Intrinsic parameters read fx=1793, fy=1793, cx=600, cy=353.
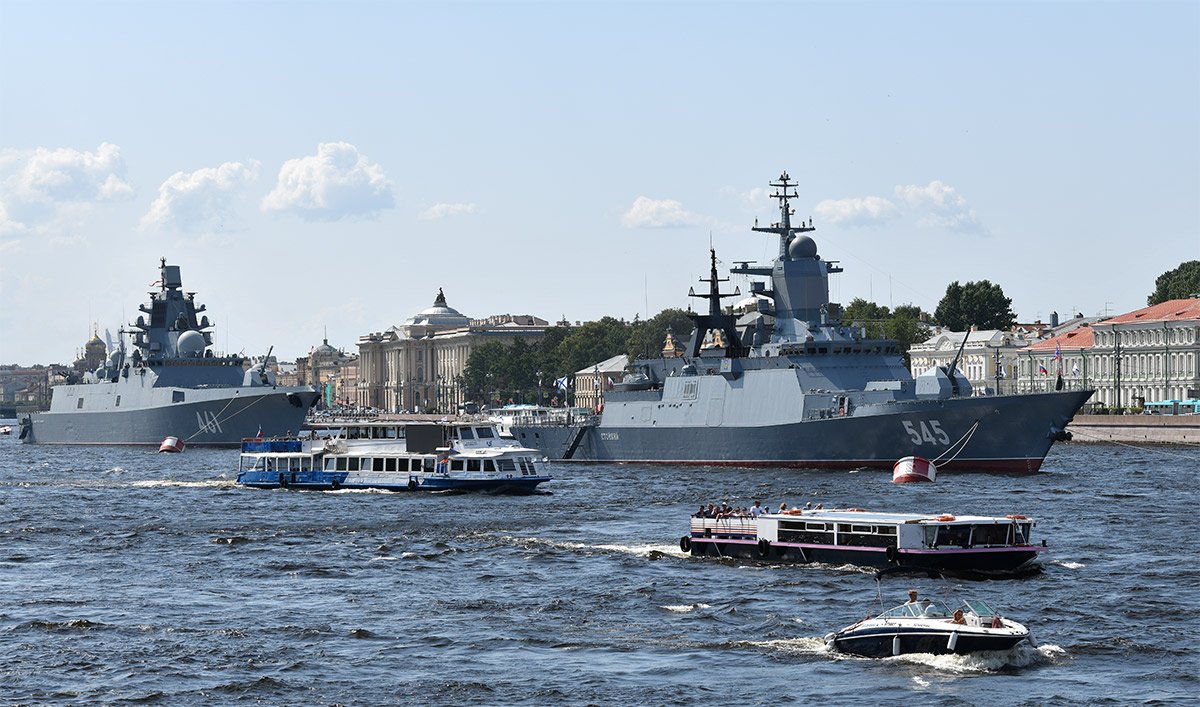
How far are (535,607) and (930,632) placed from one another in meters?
9.59

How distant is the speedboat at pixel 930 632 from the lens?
96.8 feet

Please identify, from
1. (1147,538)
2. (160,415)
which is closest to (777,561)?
(1147,538)

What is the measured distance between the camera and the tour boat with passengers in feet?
130

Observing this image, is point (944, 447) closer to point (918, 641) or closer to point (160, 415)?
point (918, 641)

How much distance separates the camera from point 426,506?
202 feet

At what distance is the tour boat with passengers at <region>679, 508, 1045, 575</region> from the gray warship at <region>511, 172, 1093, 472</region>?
27962 millimetres

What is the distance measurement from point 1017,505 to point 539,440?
43.7 m

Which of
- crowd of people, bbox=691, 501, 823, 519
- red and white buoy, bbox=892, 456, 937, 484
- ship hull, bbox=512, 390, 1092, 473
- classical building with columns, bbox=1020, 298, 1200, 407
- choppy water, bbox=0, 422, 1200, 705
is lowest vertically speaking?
choppy water, bbox=0, 422, 1200, 705

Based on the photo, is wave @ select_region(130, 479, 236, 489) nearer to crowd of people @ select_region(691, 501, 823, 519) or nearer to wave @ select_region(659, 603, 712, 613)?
crowd of people @ select_region(691, 501, 823, 519)

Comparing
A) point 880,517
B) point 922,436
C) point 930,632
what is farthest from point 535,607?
point 922,436

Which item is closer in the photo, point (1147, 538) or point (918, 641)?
point (918, 641)

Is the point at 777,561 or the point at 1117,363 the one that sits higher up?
the point at 1117,363

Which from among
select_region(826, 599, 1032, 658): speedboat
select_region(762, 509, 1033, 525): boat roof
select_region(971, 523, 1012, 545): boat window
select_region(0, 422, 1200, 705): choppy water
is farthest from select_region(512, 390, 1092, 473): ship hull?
select_region(826, 599, 1032, 658): speedboat

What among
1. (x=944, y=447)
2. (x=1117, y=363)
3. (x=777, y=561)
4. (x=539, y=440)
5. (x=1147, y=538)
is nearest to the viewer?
(x=777, y=561)
